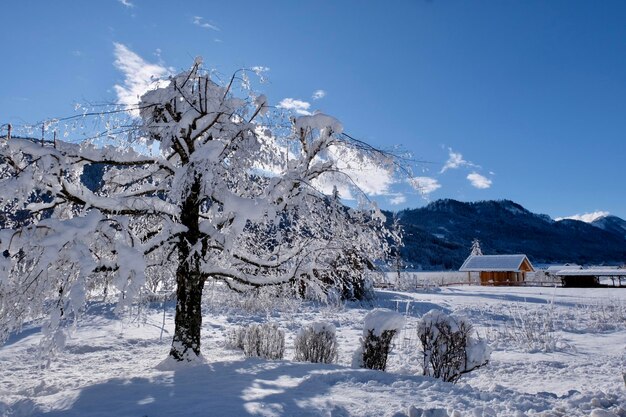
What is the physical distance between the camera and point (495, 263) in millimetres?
56875

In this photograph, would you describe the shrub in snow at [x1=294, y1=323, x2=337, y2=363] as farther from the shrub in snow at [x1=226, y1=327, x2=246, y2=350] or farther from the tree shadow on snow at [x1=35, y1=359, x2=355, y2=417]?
the shrub in snow at [x1=226, y1=327, x2=246, y2=350]

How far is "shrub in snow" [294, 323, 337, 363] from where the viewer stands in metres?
7.96

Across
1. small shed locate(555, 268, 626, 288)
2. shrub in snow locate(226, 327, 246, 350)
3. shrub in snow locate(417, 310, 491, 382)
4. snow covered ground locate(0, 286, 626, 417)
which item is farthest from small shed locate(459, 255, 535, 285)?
shrub in snow locate(417, 310, 491, 382)

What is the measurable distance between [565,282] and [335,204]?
48.0 metres

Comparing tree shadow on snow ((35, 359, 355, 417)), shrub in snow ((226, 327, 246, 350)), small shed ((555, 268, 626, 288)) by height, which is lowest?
shrub in snow ((226, 327, 246, 350))

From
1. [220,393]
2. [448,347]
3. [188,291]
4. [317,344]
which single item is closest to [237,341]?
[317,344]

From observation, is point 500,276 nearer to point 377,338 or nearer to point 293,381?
point 377,338

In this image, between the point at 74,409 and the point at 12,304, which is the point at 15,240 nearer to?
the point at 12,304

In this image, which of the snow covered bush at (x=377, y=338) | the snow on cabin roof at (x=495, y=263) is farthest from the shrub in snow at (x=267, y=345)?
the snow on cabin roof at (x=495, y=263)

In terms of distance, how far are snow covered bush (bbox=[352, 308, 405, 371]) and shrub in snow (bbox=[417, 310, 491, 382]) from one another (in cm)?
46

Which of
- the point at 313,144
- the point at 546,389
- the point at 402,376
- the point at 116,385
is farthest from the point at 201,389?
the point at 546,389

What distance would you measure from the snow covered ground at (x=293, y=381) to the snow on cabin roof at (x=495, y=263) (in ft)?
144

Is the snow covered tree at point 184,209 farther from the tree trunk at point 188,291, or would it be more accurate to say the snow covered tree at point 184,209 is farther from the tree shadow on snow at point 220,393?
the tree shadow on snow at point 220,393

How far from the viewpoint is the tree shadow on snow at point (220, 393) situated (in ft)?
14.1
